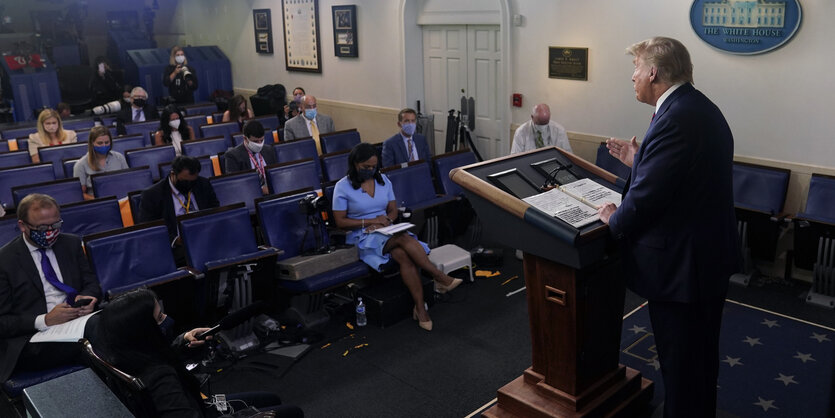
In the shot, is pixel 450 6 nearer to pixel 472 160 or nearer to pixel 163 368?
pixel 472 160

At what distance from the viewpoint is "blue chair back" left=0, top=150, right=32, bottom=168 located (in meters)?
7.50

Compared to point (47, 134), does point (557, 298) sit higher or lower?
lower

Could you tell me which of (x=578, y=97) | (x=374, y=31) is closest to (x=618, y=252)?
(x=578, y=97)

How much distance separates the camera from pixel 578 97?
7930mm

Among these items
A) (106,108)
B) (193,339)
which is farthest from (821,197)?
(106,108)

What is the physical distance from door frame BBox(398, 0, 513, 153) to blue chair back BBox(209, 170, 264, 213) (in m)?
3.60

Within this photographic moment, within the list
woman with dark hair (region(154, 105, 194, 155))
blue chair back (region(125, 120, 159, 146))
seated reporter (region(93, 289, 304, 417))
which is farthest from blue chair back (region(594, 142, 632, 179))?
blue chair back (region(125, 120, 159, 146))

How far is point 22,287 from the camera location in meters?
4.09

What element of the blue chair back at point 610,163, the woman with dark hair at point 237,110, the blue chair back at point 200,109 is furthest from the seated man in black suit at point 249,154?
the blue chair back at point 200,109

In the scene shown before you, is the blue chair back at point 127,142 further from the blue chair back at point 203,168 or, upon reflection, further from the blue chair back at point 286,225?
the blue chair back at point 286,225

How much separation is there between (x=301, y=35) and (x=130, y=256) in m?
8.14

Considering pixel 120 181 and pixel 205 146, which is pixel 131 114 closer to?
pixel 205 146

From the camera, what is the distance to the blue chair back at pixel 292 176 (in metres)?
6.69

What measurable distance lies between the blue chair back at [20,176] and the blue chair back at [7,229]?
179cm
